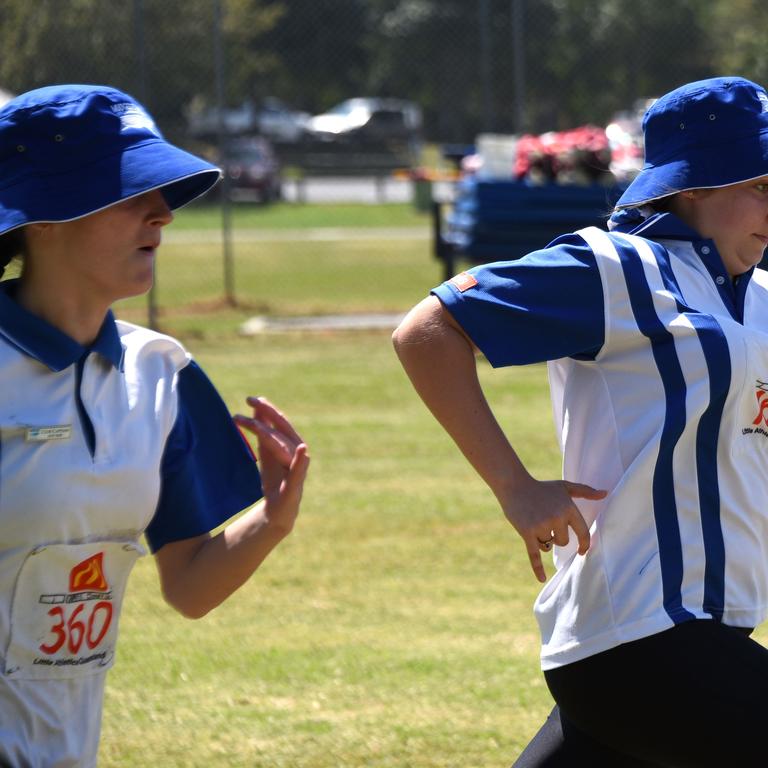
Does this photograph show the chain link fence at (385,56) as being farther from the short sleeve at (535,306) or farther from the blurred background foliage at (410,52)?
the short sleeve at (535,306)

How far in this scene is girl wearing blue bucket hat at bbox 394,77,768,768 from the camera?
2.55 meters

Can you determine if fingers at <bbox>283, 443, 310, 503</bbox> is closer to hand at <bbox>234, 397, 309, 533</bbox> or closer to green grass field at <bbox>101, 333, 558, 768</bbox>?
hand at <bbox>234, 397, 309, 533</bbox>

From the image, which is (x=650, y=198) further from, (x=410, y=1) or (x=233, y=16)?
(x=410, y=1)

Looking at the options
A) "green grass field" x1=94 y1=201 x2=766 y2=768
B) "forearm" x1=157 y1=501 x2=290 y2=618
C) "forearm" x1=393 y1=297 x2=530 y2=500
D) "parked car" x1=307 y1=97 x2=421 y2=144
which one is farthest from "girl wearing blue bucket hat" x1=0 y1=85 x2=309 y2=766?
"parked car" x1=307 y1=97 x2=421 y2=144

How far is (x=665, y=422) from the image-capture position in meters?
2.59

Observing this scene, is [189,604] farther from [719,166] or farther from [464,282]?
[719,166]

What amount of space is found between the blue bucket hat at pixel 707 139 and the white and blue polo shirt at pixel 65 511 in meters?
1.04

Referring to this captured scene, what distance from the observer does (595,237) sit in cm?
264

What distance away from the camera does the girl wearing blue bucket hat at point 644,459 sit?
2555 mm

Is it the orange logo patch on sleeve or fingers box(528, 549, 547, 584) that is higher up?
the orange logo patch on sleeve

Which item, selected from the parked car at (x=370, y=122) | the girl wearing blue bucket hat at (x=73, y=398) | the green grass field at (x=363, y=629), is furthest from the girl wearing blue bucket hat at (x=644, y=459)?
the parked car at (x=370, y=122)

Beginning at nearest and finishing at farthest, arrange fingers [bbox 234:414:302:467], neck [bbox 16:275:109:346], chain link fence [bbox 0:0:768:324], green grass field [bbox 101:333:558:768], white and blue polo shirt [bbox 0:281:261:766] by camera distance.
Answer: white and blue polo shirt [bbox 0:281:261:766], neck [bbox 16:275:109:346], fingers [bbox 234:414:302:467], green grass field [bbox 101:333:558:768], chain link fence [bbox 0:0:768:324]

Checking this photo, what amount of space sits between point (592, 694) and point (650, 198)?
93 cm

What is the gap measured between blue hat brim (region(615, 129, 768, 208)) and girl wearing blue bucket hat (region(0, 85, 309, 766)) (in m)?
0.88
